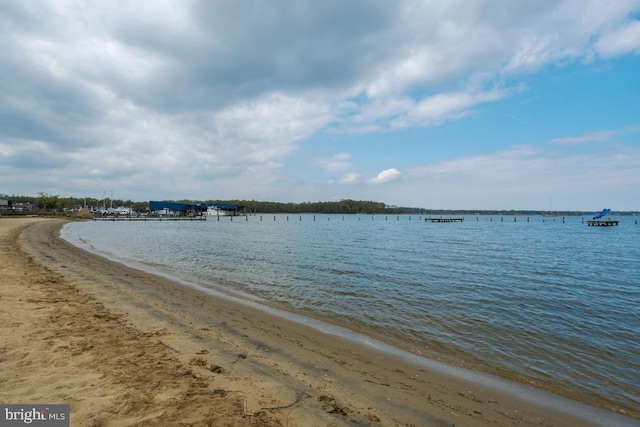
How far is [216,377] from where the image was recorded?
209 inches

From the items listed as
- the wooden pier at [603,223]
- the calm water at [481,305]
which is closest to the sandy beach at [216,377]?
the calm water at [481,305]

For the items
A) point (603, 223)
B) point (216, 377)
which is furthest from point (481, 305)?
point (603, 223)

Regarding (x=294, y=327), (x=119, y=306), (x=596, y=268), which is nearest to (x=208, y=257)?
(x=119, y=306)

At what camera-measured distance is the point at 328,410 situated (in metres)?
4.61

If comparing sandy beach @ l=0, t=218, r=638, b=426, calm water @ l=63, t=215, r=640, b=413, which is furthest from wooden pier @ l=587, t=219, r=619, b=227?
sandy beach @ l=0, t=218, r=638, b=426

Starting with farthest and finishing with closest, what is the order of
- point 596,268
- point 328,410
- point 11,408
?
point 596,268 < point 328,410 < point 11,408

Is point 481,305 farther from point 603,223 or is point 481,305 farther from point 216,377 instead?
point 603,223

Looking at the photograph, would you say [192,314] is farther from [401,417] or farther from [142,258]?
[142,258]

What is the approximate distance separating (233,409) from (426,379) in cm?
399

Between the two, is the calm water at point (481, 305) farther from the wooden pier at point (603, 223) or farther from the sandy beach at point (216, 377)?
the wooden pier at point (603, 223)

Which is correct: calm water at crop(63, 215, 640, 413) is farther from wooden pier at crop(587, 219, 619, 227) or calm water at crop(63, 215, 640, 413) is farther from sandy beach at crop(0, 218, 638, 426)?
wooden pier at crop(587, 219, 619, 227)

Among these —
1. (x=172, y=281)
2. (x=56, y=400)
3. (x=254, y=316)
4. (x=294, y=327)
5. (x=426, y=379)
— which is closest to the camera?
(x=56, y=400)

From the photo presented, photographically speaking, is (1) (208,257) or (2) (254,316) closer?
(2) (254,316)

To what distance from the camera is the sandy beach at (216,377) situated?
4.29 metres
